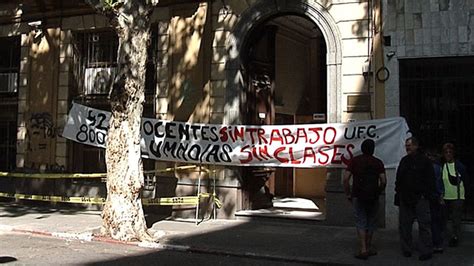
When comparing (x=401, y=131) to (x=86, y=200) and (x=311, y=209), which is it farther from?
(x=86, y=200)

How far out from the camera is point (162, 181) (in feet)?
41.9

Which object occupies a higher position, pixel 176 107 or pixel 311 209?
pixel 176 107

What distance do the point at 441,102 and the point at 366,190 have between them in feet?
12.3

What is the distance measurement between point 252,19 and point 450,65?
4462 mm

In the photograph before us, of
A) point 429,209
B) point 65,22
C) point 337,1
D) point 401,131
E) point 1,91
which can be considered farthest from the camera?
point 1,91

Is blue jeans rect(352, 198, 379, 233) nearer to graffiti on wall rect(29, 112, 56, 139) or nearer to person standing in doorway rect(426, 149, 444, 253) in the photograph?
person standing in doorway rect(426, 149, 444, 253)

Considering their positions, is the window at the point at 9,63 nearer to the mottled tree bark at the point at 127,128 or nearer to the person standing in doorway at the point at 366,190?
the mottled tree bark at the point at 127,128

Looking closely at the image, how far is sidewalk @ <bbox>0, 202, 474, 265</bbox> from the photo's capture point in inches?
329

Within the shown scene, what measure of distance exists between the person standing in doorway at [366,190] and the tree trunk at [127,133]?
3.83 meters

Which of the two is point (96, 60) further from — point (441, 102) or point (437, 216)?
point (437, 216)

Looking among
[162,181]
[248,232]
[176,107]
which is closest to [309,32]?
[176,107]

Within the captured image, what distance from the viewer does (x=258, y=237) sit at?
10.0m

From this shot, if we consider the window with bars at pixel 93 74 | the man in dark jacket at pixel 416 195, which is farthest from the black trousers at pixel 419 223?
the window with bars at pixel 93 74

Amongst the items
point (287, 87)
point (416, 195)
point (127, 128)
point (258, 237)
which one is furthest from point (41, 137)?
point (416, 195)
